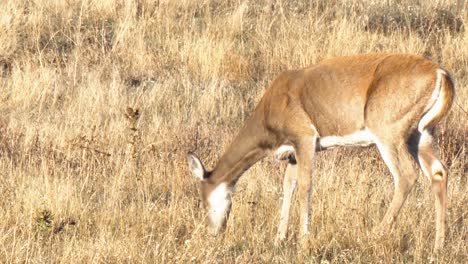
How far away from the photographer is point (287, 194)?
8.55 meters

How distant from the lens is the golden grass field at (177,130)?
7.63 m

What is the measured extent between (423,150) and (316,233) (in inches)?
44.3

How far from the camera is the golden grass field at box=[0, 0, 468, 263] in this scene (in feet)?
25.0

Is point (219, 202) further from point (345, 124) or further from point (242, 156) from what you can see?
point (345, 124)

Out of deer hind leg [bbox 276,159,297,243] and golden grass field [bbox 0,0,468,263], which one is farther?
deer hind leg [bbox 276,159,297,243]

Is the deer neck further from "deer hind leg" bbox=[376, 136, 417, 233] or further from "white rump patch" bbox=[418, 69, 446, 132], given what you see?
"white rump patch" bbox=[418, 69, 446, 132]

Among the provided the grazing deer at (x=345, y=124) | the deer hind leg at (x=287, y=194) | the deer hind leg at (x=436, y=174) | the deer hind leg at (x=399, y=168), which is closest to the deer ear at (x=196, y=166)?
the grazing deer at (x=345, y=124)

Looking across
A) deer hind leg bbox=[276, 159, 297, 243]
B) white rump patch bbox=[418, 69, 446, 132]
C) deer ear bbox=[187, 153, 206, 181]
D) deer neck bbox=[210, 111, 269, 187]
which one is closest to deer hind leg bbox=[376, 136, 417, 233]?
white rump patch bbox=[418, 69, 446, 132]

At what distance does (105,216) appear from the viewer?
8234mm

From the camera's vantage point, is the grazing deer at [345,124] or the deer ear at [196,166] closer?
the grazing deer at [345,124]

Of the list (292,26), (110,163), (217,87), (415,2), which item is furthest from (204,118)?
(415,2)

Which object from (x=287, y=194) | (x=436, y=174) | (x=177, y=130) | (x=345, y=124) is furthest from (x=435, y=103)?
(x=177, y=130)

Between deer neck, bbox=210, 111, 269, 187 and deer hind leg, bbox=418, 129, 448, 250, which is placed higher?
deer neck, bbox=210, 111, 269, 187

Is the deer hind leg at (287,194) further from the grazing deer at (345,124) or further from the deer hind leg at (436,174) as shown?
the deer hind leg at (436,174)
